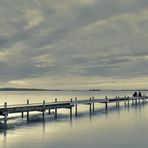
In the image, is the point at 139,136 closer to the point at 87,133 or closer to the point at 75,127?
the point at 87,133

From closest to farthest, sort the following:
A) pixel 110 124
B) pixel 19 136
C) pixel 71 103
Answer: pixel 19 136 < pixel 110 124 < pixel 71 103

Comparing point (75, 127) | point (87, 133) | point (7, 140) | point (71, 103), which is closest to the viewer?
point (7, 140)

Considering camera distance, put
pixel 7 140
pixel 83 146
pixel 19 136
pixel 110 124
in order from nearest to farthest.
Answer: pixel 83 146 → pixel 7 140 → pixel 19 136 → pixel 110 124

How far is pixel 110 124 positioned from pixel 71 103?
34.0 feet

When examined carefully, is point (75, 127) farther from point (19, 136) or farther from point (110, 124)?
point (19, 136)

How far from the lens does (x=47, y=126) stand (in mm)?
43656

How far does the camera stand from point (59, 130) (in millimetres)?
40469

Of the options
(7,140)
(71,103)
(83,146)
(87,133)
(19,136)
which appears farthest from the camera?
(71,103)

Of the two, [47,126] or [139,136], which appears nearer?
[139,136]

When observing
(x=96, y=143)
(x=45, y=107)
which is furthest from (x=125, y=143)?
(x=45, y=107)

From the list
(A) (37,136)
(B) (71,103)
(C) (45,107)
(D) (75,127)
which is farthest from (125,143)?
(B) (71,103)

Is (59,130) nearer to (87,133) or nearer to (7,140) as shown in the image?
(87,133)

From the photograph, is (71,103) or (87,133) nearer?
(87,133)

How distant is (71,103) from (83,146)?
26.2 m
